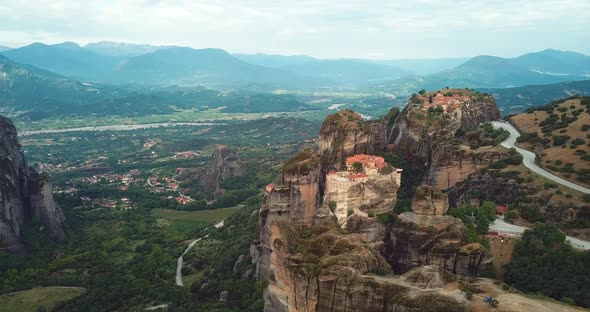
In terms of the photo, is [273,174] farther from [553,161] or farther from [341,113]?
[553,161]

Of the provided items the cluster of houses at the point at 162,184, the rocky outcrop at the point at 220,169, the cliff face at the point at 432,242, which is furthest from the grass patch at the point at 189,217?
the cliff face at the point at 432,242

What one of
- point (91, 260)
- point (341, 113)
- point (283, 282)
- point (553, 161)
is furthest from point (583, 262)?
point (91, 260)

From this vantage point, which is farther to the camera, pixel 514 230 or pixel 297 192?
pixel 297 192

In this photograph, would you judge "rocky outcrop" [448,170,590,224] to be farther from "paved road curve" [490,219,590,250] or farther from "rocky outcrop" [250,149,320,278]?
"rocky outcrop" [250,149,320,278]

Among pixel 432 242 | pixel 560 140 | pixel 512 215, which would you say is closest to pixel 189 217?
pixel 560 140

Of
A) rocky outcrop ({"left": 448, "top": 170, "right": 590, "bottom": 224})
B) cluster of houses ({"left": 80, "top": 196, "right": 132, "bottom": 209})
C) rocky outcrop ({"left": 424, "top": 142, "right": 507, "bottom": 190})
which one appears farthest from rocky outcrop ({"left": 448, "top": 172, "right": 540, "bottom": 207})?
cluster of houses ({"left": 80, "top": 196, "right": 132, "bottom": 209})

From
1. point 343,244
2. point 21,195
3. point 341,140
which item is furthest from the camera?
point 21,195

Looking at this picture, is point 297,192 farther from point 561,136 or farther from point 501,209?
point 561,136
